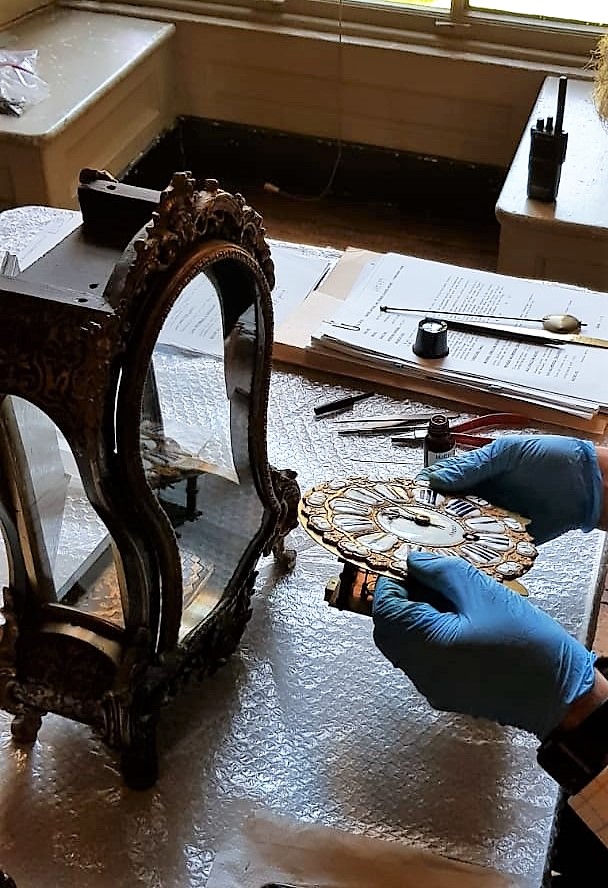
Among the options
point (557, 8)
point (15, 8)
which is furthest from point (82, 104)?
point (557, 8)

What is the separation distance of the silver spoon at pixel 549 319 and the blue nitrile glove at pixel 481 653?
61 centimetres

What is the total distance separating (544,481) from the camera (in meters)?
1.01

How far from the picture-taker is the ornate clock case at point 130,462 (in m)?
0.67

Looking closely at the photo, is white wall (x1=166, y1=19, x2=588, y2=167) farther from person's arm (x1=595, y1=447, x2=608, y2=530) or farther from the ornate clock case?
the ornate clock case

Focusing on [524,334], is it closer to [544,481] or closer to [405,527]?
[544,481]

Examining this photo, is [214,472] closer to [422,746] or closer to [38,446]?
[38,446]

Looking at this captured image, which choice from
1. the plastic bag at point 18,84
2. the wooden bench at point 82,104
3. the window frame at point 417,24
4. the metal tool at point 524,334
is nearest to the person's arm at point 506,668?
the metal tool at point 524,334

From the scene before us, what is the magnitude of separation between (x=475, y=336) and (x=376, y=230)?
4.71 feet

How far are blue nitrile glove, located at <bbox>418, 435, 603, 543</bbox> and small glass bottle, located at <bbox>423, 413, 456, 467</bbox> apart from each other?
76 mm

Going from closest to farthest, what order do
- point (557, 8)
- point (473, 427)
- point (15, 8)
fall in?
point (473, 427)
point (557, 8)
point (15, 8)

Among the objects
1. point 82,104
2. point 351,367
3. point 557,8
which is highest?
point 557,8

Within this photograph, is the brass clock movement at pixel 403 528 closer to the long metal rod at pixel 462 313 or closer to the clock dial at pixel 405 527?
the clock dial at pixel 405 527

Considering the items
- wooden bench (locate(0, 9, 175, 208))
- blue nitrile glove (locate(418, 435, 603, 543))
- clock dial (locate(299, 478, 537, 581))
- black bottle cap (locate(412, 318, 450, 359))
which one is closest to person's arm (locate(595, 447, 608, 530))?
blue nitrile glove (locate(418, 435, 603, 543))

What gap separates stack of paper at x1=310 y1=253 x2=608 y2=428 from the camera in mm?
1246
